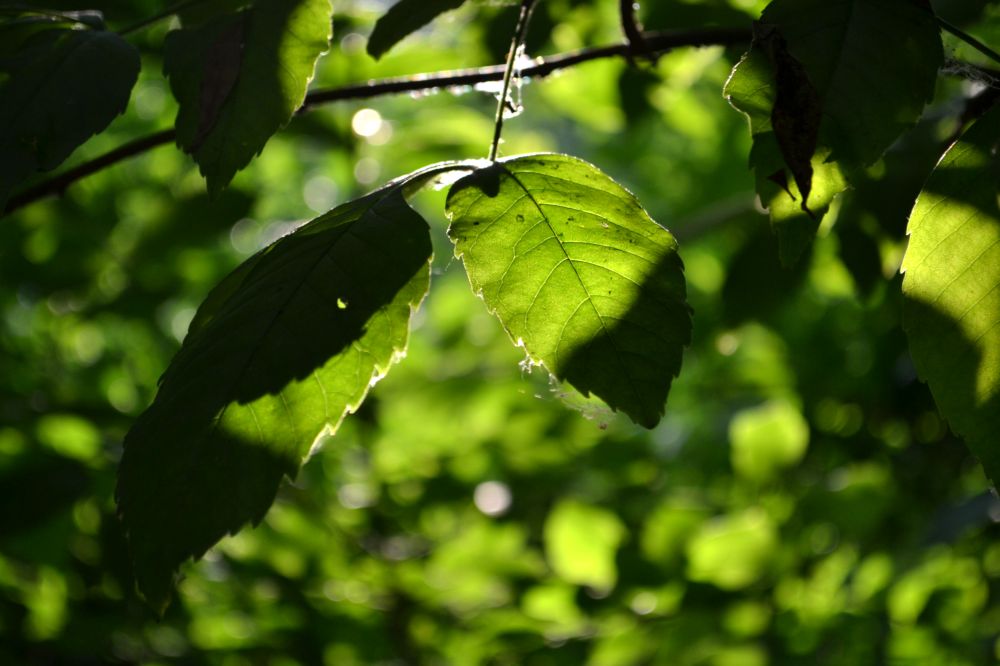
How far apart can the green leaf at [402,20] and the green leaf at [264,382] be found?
201 mm

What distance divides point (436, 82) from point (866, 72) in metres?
0.41

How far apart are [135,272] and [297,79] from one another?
4.51ft

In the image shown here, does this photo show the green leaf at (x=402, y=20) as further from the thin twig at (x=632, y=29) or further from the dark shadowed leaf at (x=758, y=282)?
the dark shadowed leaf at (x=758, y=282)

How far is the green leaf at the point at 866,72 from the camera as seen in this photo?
0.50 metres

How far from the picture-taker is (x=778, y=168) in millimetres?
521

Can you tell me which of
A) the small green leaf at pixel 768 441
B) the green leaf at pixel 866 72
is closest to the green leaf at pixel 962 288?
the green leaf at pixel 866 72

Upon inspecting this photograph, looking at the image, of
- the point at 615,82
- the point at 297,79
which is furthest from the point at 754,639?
the point at 297,79

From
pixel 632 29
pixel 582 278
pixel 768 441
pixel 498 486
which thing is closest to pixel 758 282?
pixel 768 441

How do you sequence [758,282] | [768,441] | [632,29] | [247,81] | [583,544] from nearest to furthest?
1. [247,81]
2. [632,29]
3. [758,282]
4. [583,544]
5. [768,441]

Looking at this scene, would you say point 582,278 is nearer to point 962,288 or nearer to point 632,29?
point 962,288

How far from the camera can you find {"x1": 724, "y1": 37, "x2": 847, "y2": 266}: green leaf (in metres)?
0.50

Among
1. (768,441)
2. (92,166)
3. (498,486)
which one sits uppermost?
(92,166)

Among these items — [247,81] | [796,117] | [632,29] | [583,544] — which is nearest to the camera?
[796,117]

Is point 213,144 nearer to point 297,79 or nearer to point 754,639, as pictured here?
point 297,79
